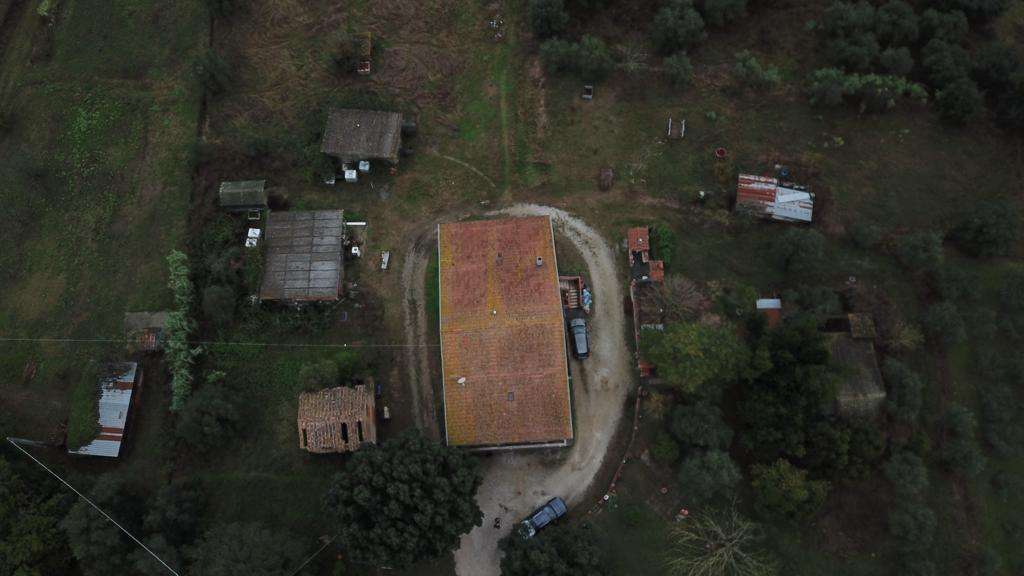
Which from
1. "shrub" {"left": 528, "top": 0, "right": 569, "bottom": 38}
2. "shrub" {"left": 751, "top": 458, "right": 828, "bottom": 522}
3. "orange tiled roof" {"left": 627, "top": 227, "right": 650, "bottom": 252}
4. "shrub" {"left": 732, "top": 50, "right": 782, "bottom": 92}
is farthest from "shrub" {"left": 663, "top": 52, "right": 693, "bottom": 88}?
"shrub" {"left": 751, "top": 458, "right": 828, "bottom": 522}

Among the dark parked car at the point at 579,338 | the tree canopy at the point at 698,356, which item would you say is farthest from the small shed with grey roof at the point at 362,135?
the tree canopy at the point at 698,356

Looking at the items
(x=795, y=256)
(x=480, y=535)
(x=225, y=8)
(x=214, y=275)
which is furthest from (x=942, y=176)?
(x=225, y=8)

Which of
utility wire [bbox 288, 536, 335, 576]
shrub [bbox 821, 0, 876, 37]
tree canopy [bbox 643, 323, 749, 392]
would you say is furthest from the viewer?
shrub [bbox 821, 0, 876, 37]

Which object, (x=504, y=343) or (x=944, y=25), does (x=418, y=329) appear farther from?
(x=944, y=25)

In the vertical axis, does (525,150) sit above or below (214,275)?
above

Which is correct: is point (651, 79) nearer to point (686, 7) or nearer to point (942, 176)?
point (686, 7)

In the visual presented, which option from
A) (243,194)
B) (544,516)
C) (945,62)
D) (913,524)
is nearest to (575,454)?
(544,516)

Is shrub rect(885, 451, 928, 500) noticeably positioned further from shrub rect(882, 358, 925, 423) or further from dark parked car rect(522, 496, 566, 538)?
dark parked car rect(522, 496, 566, 538)

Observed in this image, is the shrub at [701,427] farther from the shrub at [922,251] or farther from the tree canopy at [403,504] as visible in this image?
the shrub at [922,251]
